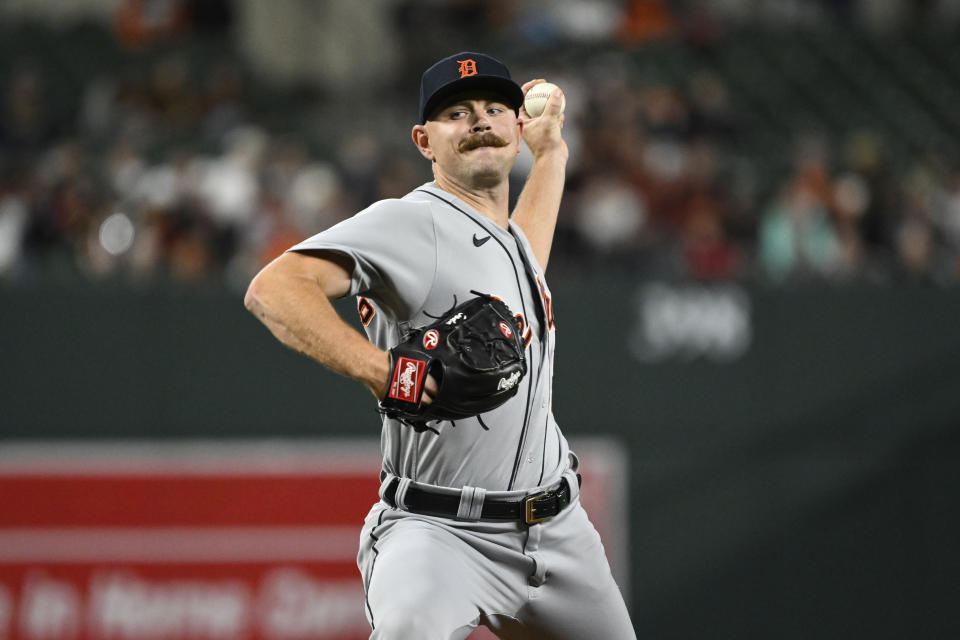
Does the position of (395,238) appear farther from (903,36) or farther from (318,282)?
(903,36)

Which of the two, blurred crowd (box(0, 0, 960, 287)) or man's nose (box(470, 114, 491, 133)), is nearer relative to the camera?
man's nose (box(470, 114, 491, 133))

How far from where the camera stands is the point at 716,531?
6.97m

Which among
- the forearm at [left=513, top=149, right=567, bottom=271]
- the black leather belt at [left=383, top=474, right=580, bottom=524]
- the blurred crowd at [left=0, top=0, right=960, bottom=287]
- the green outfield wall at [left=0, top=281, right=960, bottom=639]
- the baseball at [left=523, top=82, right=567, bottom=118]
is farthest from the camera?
the blurred crowd at [left=0, top=0, right=960, bottom=287]

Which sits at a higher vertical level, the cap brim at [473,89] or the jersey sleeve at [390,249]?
the cap brim at [473,89]

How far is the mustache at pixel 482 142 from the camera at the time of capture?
3.13 metres

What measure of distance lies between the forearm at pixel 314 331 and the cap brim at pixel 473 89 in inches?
27.4

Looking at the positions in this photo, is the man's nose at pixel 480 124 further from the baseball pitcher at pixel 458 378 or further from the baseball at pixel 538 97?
the baseball at pixel 538 97

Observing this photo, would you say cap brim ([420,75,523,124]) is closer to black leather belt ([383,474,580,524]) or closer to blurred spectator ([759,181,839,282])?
black leather belt ([383,474,580,524])

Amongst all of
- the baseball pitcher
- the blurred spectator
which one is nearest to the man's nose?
the baseball pitcher

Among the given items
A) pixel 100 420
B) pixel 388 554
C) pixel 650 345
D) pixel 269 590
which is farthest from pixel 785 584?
pixel 388 554

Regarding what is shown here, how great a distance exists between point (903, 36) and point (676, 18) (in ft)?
8.06

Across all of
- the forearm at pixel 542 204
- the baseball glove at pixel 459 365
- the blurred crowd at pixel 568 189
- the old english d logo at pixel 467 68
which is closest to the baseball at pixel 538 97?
the forearm at pixel 542 204

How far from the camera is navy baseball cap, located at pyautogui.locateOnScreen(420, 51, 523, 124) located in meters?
3.12

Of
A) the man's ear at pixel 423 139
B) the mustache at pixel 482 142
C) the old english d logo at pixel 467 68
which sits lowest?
the mustache at pixel 482 142
